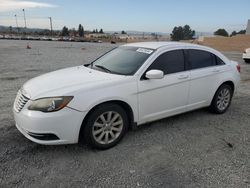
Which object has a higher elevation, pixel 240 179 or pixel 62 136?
pixel 62 136

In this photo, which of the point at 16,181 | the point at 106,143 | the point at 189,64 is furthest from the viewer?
the point at 189,64

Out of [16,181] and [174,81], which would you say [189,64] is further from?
[16,181]

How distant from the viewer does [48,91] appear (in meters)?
3.71

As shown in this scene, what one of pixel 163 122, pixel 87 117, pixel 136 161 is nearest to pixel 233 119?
pixel 163 122

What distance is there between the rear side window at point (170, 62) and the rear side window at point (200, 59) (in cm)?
23

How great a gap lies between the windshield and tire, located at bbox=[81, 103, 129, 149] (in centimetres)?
72

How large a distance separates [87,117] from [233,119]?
3.21 meters

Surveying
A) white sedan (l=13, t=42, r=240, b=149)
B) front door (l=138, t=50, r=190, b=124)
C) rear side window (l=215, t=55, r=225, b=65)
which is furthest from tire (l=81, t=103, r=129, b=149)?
rear side window (l=215, t=55, r=225, b=65)

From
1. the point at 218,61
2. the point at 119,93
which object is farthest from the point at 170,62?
the point at 218,61

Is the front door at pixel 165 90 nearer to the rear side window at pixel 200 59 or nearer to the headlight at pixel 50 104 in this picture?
the rear side window at pixel 200 59

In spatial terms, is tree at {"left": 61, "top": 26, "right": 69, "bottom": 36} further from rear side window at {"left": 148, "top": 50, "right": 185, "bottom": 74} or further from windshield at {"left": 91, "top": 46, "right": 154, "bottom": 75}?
rear side window at {"left": 148, "top": 50, "right": 185, "bottom": 74}

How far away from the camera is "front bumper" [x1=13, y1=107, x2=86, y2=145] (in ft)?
11.5

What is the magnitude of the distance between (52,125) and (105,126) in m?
0.78

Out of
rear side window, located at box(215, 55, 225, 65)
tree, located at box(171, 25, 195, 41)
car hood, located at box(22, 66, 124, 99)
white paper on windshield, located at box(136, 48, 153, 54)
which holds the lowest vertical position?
tree, located at box(171, 25, 195, 41)
